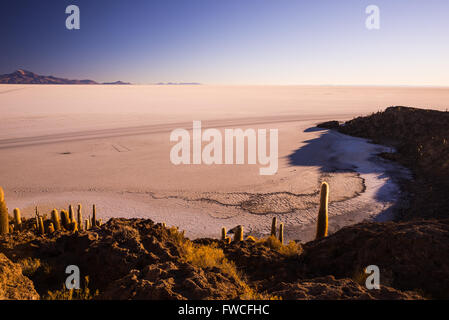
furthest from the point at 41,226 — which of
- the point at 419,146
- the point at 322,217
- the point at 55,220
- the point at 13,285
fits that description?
the point at 419,146

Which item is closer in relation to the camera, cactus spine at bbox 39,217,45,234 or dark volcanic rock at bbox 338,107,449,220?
cactus spine at bbox 39,217,45,234

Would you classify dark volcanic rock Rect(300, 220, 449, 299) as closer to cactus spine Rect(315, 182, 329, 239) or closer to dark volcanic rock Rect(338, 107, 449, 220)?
cactus spine Rect(315, 182, 329, 239)

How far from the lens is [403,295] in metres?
3.36

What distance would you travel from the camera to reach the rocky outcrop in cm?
332

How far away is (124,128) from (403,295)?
26.7 m

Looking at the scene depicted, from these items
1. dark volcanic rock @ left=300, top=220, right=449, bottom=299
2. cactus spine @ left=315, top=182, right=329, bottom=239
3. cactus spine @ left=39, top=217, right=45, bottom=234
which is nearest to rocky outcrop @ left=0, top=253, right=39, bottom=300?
cactus spine @ left=39, top=217, right=45, bottom=234

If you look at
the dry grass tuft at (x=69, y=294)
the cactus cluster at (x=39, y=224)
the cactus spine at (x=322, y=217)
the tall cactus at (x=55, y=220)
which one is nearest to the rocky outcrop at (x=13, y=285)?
the dry grass tuft at (x=69, y=294)

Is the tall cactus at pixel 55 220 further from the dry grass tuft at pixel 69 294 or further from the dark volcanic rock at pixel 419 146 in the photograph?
the dark volcanic rock at pixel 419 146

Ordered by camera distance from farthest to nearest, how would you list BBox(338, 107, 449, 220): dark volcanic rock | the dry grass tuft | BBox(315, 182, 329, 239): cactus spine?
BBox(338, 107, 449, 220): dark volcanic rock
BBox(315, 182, 329, 239): cactus spine
the dry grass tuft

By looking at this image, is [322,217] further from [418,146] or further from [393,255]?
[418,146]

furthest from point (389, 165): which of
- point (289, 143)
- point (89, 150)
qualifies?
point (89, 150)

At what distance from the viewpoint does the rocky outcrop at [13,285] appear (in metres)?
3.32

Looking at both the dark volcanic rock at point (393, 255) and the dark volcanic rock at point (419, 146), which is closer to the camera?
the dark volcanic rock at point (393, 255)

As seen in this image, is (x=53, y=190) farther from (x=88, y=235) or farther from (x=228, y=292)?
(x=228, y=292)
